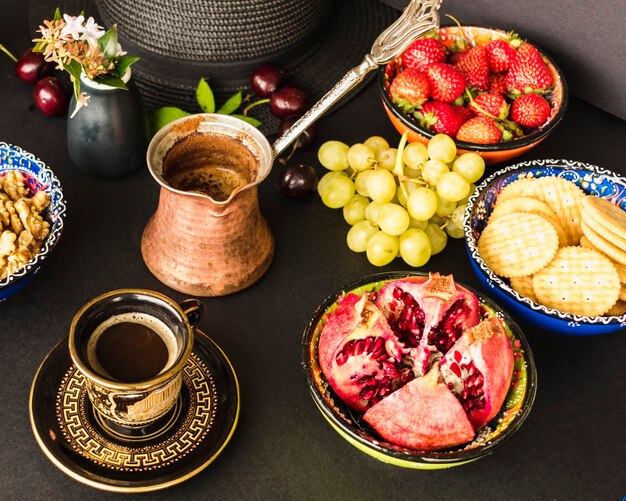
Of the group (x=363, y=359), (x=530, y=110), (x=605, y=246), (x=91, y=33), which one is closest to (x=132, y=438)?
(x=363, y=359)

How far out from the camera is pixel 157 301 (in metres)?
0.66

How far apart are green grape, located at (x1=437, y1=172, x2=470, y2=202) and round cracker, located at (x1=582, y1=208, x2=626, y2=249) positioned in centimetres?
15

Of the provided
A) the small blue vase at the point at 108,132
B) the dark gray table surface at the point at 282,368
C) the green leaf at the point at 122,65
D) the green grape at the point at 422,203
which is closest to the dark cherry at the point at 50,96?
the dark gray table surface at the point at 282,368

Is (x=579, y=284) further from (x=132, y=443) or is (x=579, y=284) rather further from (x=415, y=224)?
(x=132, y=443)

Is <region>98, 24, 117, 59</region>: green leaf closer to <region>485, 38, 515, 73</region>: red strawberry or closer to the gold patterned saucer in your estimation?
the gold patterned saucer

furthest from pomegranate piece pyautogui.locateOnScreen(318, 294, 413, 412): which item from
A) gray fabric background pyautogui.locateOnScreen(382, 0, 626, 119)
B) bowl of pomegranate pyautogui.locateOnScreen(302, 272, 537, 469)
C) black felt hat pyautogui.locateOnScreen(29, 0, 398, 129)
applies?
gray fabric background pyautogui.locateOnScreen(382, 0, 626, 119)

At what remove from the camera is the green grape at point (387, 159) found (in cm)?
91

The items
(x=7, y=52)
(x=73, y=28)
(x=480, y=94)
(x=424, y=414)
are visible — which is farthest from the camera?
(x=7, y=52)

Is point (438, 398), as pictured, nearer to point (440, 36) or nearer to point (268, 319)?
point (268, 319)

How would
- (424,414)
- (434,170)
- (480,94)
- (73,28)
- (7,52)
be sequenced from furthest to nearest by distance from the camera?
(7,52) < (480,94) < (434,170) < (73,28) < (424,414)

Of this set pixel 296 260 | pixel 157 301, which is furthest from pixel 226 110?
pixel 157 301

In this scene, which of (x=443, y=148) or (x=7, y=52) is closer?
(x=443, y=148)

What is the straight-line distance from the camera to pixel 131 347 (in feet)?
2.17

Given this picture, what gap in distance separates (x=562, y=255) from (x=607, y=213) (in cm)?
8
